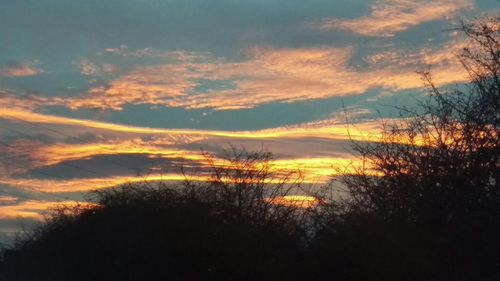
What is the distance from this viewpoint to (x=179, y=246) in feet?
68.8

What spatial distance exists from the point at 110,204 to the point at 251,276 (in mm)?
7764

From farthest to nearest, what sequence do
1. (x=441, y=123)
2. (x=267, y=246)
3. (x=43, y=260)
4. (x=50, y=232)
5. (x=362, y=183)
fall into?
(x=50, y=232)
(x=43, y=260)
(x=362, y=183)
(x=441, y=123)
(x=267, y=246)

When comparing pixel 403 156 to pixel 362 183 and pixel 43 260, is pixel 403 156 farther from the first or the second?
pixel 43 260

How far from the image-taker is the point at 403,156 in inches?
967

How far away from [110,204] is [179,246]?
552 cm

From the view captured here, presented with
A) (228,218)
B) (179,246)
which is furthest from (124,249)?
(228,218)

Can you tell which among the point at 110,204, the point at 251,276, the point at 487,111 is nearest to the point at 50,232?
the point at 110,204

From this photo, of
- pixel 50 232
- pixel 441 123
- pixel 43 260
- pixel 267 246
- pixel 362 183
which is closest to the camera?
pixel 267 246

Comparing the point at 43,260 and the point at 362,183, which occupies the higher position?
the point at 362,183

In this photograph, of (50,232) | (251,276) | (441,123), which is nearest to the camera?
(251,276)

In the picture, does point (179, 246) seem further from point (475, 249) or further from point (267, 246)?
point (475, 249)

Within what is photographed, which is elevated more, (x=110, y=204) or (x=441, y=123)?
(x=441, y=123)

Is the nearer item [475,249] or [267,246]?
[475,249]

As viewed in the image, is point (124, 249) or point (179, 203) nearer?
point (124, 249)
